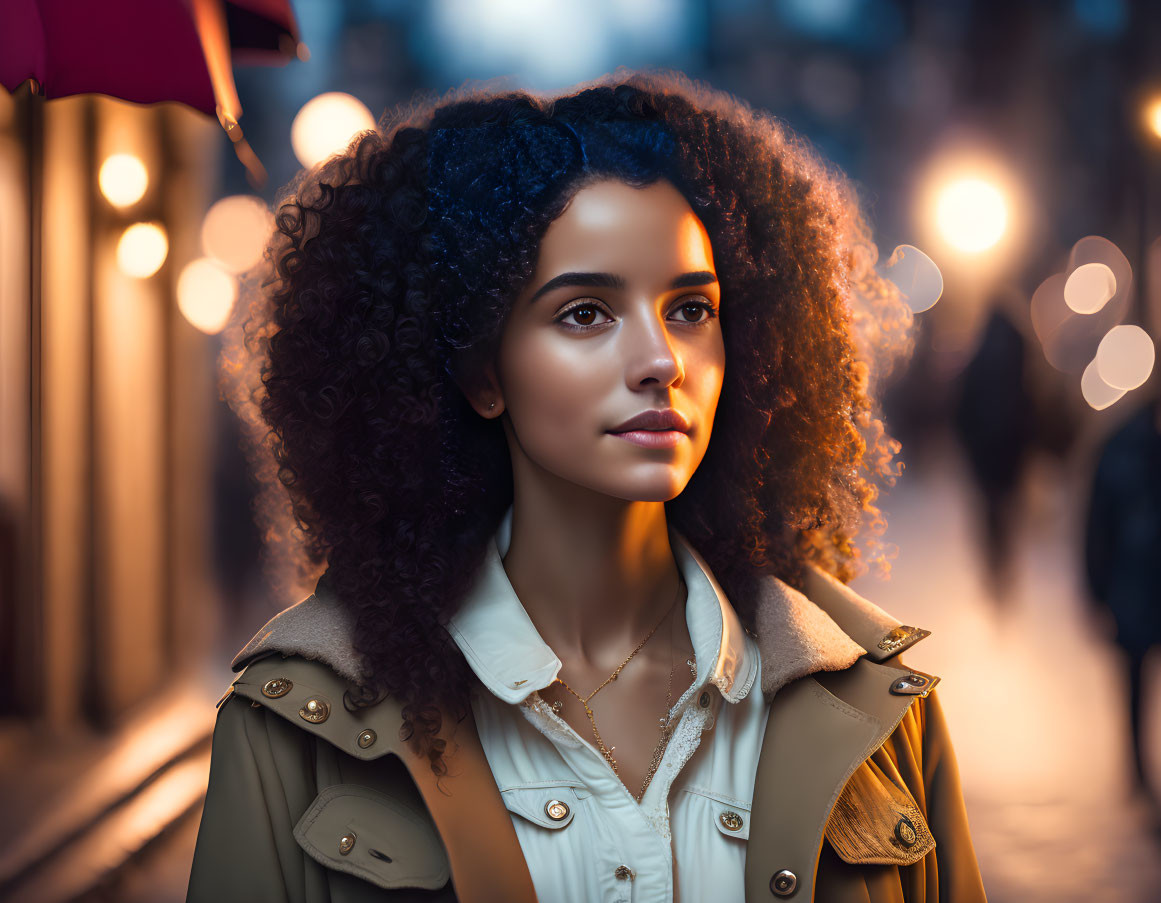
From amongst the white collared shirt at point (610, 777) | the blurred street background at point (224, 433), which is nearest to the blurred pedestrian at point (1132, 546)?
the blurred street background at point (224, 433)

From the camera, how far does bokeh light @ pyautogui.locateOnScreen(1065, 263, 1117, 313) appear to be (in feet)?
30.2

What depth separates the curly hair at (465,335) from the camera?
1521 millimetres

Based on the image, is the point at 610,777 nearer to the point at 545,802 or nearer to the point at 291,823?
the point at 545,802

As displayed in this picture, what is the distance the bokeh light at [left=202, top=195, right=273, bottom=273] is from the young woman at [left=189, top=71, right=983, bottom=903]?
3.66 metres

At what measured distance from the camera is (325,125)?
186 inches

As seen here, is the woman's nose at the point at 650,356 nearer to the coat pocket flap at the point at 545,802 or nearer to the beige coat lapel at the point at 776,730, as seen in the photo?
the beige coat lapel at the point at 776,730

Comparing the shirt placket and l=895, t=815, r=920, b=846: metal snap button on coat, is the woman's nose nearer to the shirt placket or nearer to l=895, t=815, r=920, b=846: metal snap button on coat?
the shirt placket

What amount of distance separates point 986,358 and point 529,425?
6.89 m

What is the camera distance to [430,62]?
5320 millimetres

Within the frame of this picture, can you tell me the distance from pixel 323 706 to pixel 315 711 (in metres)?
0.01

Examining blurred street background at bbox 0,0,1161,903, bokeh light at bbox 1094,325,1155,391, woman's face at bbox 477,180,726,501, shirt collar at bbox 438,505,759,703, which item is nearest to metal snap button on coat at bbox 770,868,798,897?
shirt collar at bbox 438,505,759,703

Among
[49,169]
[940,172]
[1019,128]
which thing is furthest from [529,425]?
[1019,128]

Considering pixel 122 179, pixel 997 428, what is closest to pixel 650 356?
pixel 122 179

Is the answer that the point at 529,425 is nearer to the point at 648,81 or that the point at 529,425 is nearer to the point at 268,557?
the point at 648,81
